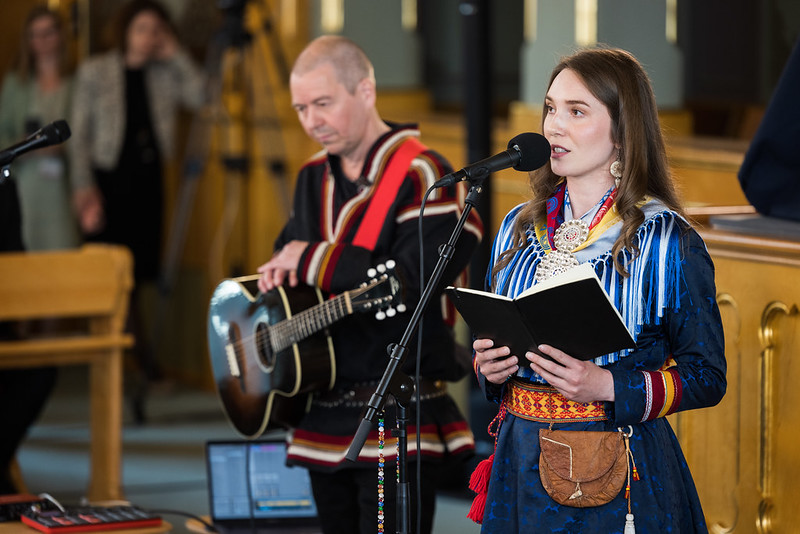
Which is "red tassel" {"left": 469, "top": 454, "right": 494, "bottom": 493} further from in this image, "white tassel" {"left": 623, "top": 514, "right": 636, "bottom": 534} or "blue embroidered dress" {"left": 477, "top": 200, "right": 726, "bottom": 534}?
"white tassel" {"left": 623, "top": 514, "right": 636, "bottom": 534}

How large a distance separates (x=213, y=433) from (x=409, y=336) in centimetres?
403

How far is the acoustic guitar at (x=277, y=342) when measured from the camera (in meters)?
2.92

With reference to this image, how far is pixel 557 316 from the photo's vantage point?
2.12m

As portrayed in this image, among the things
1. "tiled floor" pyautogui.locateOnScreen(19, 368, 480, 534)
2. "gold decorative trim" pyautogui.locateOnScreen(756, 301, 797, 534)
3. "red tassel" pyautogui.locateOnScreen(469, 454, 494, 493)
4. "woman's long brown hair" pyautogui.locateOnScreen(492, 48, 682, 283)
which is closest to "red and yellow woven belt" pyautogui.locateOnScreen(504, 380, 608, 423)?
"red tassel" pyautogui.locateOnScreen(469, 454, 494, 493)

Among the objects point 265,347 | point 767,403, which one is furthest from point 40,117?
point 767,403

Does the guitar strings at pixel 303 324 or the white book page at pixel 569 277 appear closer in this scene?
the white book page at pixel 569 277

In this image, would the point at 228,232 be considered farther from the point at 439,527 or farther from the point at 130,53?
the point at 439,527

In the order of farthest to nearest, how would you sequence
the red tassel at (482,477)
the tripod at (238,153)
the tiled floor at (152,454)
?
the tripod at (238,153) < the tiled floor at (152,454) < the red tassel at (482,477)

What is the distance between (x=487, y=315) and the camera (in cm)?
221

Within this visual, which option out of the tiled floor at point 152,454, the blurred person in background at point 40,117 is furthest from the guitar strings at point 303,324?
the blurred person in background at point 40,117

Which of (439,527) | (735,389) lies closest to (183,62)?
(439,527)

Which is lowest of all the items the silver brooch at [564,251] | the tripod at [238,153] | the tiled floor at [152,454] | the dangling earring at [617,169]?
the tiled floor at [152,454]

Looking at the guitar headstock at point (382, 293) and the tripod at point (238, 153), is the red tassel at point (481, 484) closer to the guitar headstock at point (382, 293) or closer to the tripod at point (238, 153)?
the guitar headstock at point (382, 293)

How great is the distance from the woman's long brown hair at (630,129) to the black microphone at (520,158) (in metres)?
0.13
